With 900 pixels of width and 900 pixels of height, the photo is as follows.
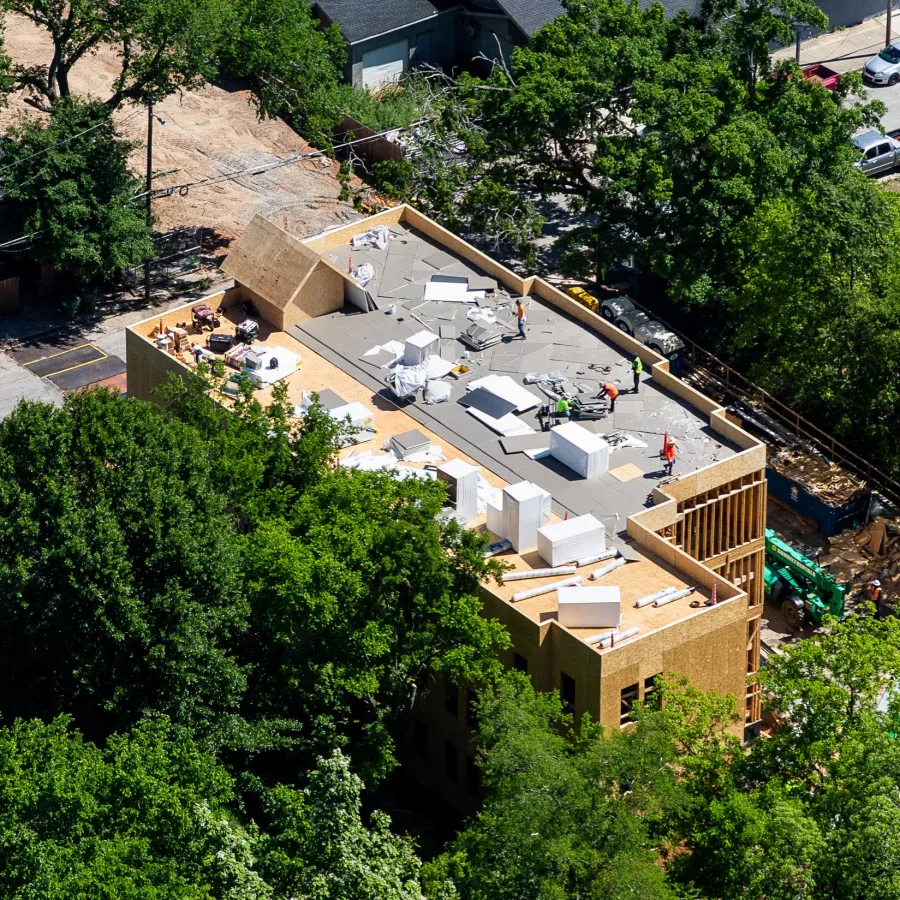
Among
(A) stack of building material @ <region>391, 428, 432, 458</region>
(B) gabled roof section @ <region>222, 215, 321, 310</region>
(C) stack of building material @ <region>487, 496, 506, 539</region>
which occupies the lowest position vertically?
(C) stack of building material @ <region>487, 496, 506, 539</region>

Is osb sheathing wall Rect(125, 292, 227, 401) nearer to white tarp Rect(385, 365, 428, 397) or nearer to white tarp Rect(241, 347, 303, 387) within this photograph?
white tarp Rect(241, 347, 303, 387)

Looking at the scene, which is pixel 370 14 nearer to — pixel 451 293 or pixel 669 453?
pixel 451 293

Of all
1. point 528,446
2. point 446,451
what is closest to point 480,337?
point 528,446

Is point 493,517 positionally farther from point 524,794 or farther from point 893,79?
point 893,79

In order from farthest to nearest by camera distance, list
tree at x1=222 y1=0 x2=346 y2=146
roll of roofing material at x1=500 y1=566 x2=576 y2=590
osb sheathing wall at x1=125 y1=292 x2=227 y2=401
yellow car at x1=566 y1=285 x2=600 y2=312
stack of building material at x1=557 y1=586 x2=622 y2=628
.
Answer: tree at x1=222 y1=0 x2=346 y2=146 → yellow car at x1=566 y1=285 x2=600 y2=312 → osb sheathing wall at x1=125 y1=292 x2=227 y2=401 → roll of roofing material at x1=500 y1=566 x2=576 y2=590 → stack of building material at x1=557 y1=586 x2=622 y2=628

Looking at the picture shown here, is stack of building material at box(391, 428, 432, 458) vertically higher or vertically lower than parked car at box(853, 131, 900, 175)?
higher

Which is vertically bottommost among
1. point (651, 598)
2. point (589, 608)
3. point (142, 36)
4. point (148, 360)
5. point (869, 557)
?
point (869, 557)

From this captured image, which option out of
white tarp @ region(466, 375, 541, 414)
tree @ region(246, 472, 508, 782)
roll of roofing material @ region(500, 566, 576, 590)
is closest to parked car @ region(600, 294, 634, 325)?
white tarp @ region(466, 375, 541, 414)
